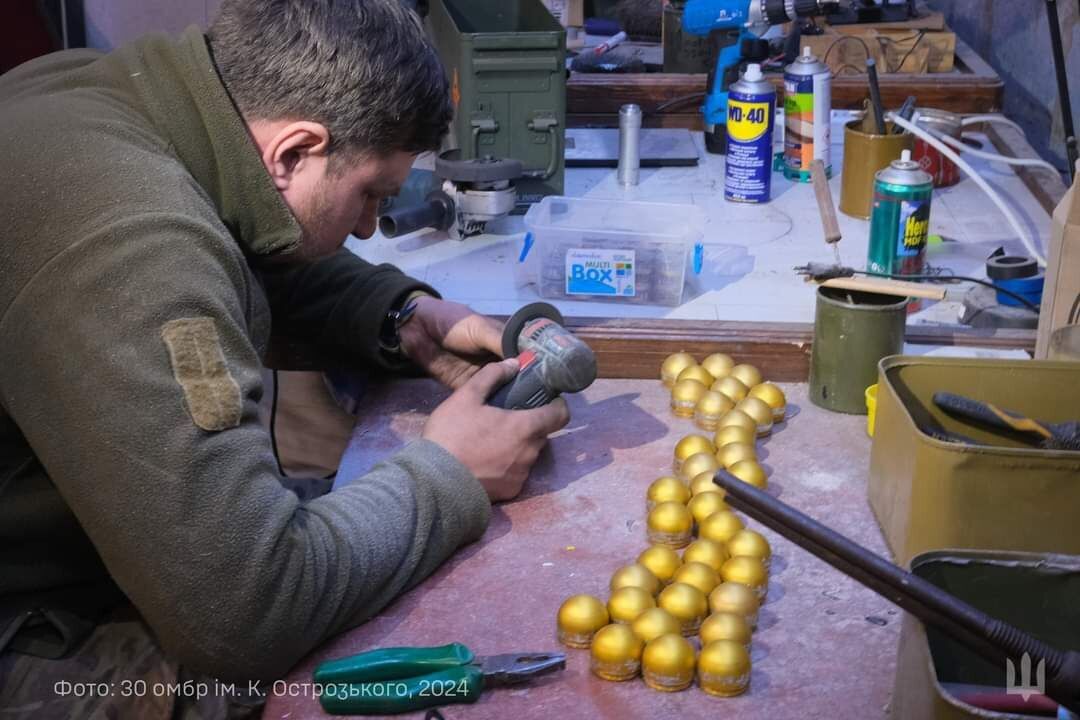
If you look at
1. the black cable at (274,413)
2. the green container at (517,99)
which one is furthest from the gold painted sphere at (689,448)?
the green container at (517,99)

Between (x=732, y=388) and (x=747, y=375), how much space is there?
0.20 feet

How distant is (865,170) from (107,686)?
2059 millimetres

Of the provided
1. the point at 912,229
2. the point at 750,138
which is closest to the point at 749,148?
the point at 750,138

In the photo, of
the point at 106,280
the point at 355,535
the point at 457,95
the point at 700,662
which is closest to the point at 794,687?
the point at 700,662

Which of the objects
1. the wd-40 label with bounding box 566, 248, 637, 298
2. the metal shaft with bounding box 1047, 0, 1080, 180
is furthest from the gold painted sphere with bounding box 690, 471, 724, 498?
the metal shaft with bounding box 1047, 0, 1080, 180

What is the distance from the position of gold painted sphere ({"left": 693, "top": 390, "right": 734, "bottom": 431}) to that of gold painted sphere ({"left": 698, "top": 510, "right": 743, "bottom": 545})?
32 centimetres

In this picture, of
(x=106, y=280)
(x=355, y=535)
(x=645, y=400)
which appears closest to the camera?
(x=106, y=280)

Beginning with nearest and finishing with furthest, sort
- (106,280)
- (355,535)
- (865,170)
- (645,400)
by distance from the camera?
(106,280), (355,535), (645,400), (865,170)

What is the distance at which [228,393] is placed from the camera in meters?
A: 1.27

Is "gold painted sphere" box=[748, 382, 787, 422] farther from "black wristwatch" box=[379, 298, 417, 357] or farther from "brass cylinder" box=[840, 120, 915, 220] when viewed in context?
"brass cylinder" box=[840, 120, 915, 220]

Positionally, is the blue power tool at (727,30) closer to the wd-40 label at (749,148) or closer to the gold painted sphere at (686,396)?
the wd-40 label at (749,148)

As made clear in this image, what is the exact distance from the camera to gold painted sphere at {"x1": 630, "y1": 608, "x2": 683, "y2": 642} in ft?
4.23

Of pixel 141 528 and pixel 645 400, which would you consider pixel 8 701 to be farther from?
pixel 645 400

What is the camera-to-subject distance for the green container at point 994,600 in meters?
1.10
